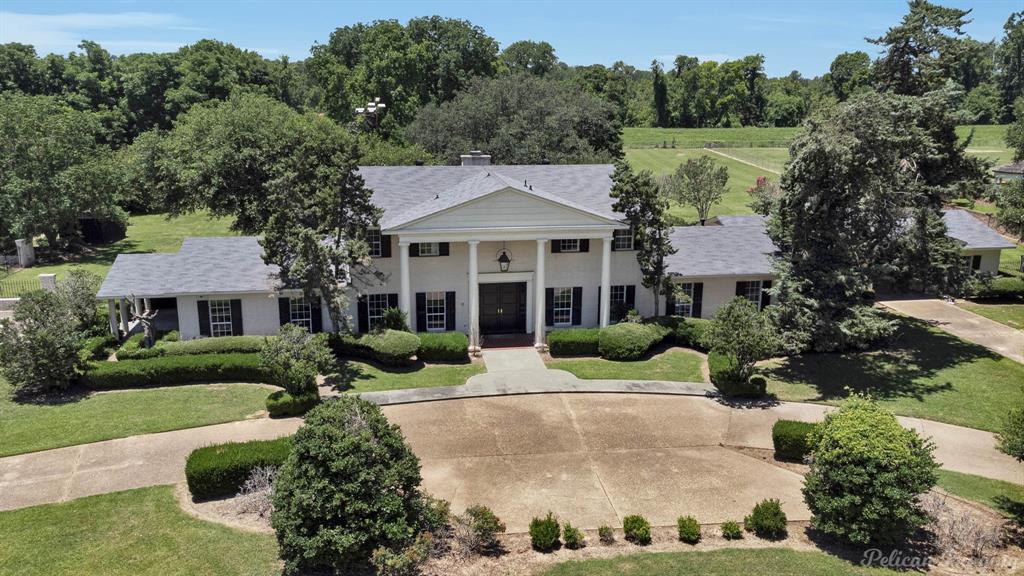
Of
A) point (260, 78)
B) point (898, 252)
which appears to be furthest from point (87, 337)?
point (260, 78)

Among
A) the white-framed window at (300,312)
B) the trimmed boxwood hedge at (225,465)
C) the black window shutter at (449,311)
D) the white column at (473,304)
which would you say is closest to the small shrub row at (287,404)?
the trimmed boxwood hedge at (225,465)

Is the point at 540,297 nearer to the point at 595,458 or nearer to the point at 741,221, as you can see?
the point at 595,458

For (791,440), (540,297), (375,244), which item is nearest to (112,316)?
(375,244)

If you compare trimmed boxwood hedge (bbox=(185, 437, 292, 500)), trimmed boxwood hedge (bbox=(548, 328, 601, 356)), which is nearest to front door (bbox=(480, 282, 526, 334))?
trimmed boxwood hedge (bbox=(548, 328, 601, 356))

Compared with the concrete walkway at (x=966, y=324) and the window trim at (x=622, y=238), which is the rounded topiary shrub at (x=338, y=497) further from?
the concrete walkway at (x=966, y=324)

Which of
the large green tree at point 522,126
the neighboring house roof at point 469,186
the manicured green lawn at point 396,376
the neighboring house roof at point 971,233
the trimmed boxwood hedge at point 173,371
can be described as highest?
the large green tree at point 522,126

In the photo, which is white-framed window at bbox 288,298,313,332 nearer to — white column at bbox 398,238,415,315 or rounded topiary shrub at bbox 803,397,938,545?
white column at bbox 398,238,415,315

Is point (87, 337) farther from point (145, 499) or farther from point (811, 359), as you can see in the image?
point (811, 359)
